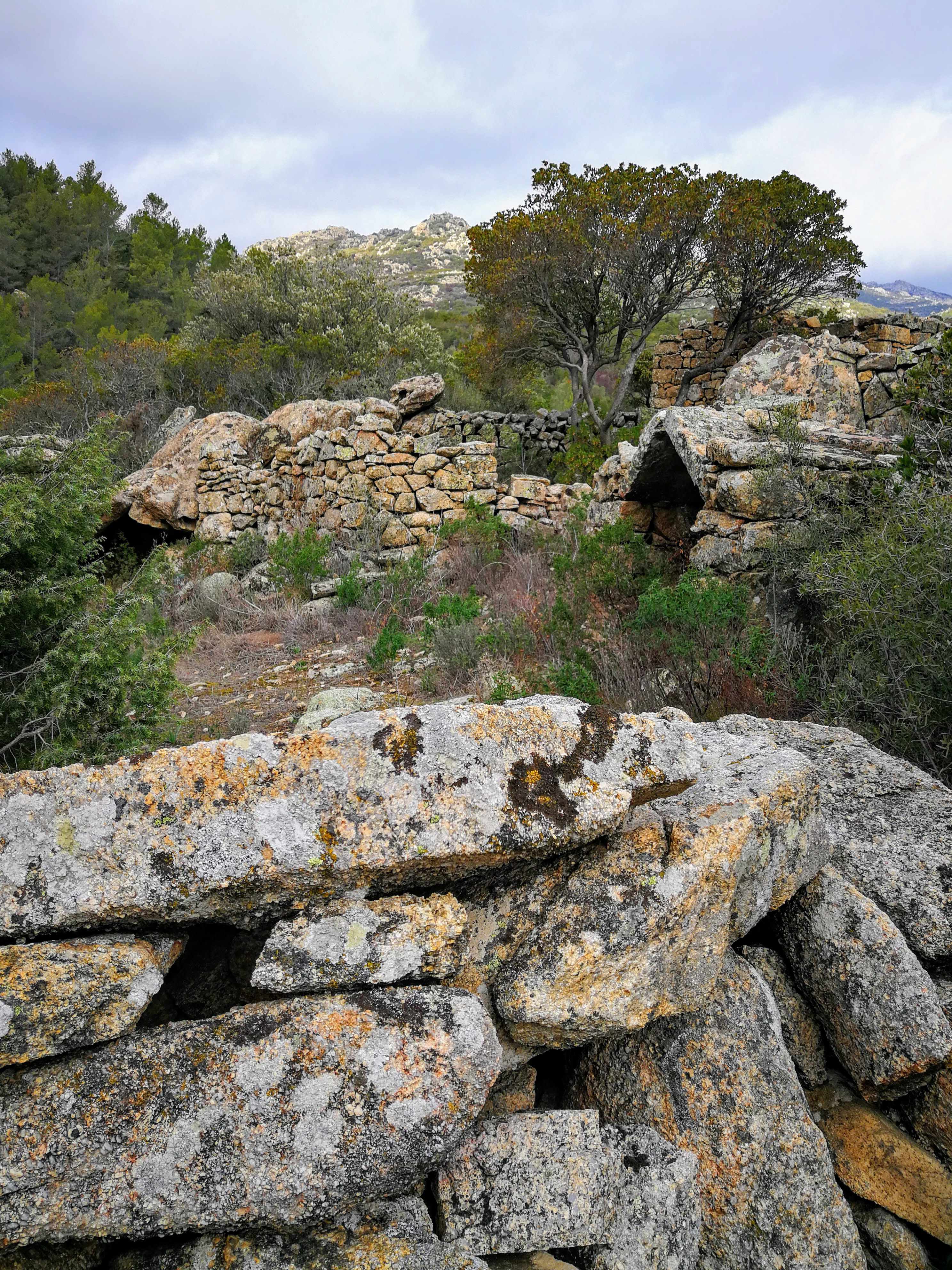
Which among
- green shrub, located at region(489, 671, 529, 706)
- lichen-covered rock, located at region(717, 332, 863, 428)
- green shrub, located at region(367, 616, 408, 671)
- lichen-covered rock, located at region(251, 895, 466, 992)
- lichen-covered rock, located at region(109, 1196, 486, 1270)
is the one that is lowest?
green shrub, located at region(367, 616, 408, 671)

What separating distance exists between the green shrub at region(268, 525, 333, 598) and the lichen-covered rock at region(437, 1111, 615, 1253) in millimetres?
7857

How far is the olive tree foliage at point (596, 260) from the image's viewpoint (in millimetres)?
14242

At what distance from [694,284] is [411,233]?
336 feet

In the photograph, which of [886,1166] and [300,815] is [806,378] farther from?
[300,815]

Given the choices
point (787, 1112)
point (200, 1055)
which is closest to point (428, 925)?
point (200, 1055)

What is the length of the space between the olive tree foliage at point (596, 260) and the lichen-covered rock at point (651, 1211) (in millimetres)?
13485

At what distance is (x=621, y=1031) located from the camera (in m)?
2.20

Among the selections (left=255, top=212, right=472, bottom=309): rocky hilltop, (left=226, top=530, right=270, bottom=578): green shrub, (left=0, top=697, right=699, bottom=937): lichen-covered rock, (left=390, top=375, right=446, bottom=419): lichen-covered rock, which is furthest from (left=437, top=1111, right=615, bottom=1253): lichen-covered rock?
(left=255, top=212, right=472, bottom=309): rocky hilltop

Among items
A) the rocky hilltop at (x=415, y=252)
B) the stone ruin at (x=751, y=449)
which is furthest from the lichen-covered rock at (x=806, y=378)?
the rocky hilltop at (x=415, y=252)

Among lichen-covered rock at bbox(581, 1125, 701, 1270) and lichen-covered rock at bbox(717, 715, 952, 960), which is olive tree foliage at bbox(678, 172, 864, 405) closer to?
lichen-covered rock at bbox(717, 715, 952, 960)

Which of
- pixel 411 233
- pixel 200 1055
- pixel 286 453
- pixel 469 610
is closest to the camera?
pixel 200 1055

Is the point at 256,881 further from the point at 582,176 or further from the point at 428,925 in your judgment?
the point at 582,176

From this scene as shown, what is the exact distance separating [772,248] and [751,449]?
10.8m

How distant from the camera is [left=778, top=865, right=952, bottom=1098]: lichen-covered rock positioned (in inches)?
94.3
